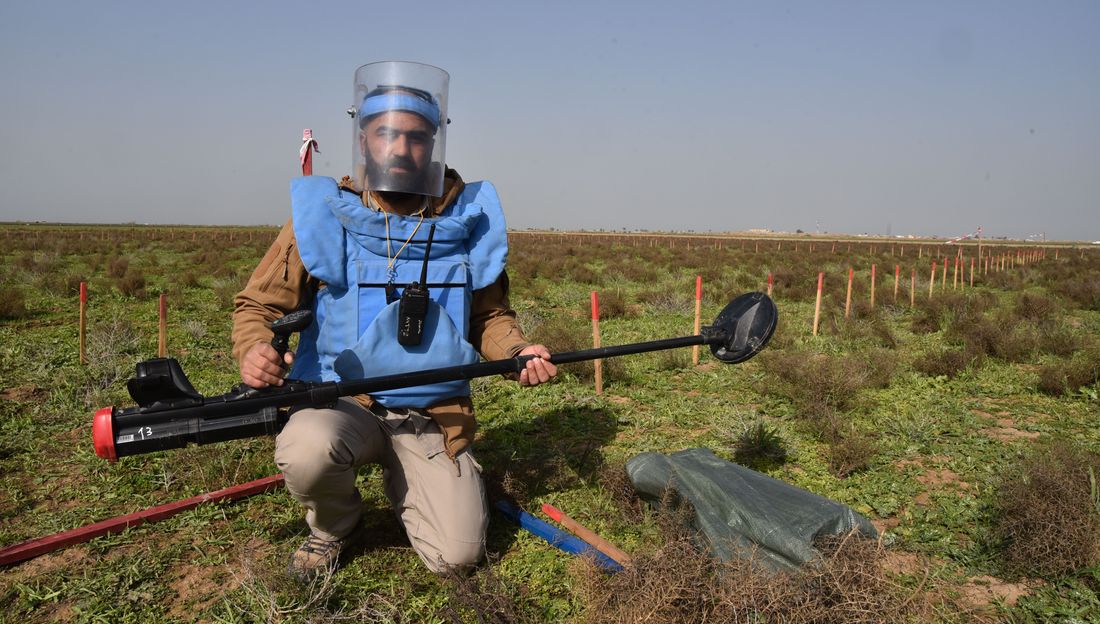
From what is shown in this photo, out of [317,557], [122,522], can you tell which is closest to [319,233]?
[317,557]

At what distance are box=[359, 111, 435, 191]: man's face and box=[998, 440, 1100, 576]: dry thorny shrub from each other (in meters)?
3.25

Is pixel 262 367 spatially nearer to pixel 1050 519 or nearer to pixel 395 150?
pixel 395 150

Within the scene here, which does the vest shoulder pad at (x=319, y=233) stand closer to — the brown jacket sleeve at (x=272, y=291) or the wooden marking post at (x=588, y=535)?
the brown jacket sleeve at (x=272, y=291)

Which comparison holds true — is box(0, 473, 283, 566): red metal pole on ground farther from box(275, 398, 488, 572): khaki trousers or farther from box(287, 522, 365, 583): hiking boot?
box(275, 398, 488, 572): khaki trousers

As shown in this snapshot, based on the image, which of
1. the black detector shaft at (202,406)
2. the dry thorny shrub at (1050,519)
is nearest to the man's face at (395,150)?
the black detector shaft at (202,406)

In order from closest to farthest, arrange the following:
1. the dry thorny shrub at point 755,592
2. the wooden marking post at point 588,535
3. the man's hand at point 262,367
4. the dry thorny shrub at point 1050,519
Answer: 1. the dry thorny shrub at point 755,592
2. the man's hand at point 262,367
3. the wooden marking post at point 588,535
4. the dry thorny shrub at point 1050,519

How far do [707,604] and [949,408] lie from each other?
15.5 ft

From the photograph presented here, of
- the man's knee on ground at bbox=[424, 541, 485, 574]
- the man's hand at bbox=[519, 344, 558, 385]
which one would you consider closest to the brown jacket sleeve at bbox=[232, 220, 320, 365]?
the man's hand at bbox=[519, 344, 558, 385]

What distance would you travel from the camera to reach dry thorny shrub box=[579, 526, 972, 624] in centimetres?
199

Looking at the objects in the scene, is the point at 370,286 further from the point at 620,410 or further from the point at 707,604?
the point at 620,410

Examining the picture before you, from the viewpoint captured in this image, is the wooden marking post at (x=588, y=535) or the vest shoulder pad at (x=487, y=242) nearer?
the wooden marking post at (x=588, y=535)

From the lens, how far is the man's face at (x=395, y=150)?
2.91 meters

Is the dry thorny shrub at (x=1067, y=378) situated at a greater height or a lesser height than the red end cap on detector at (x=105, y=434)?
lesser

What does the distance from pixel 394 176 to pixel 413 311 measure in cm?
66
